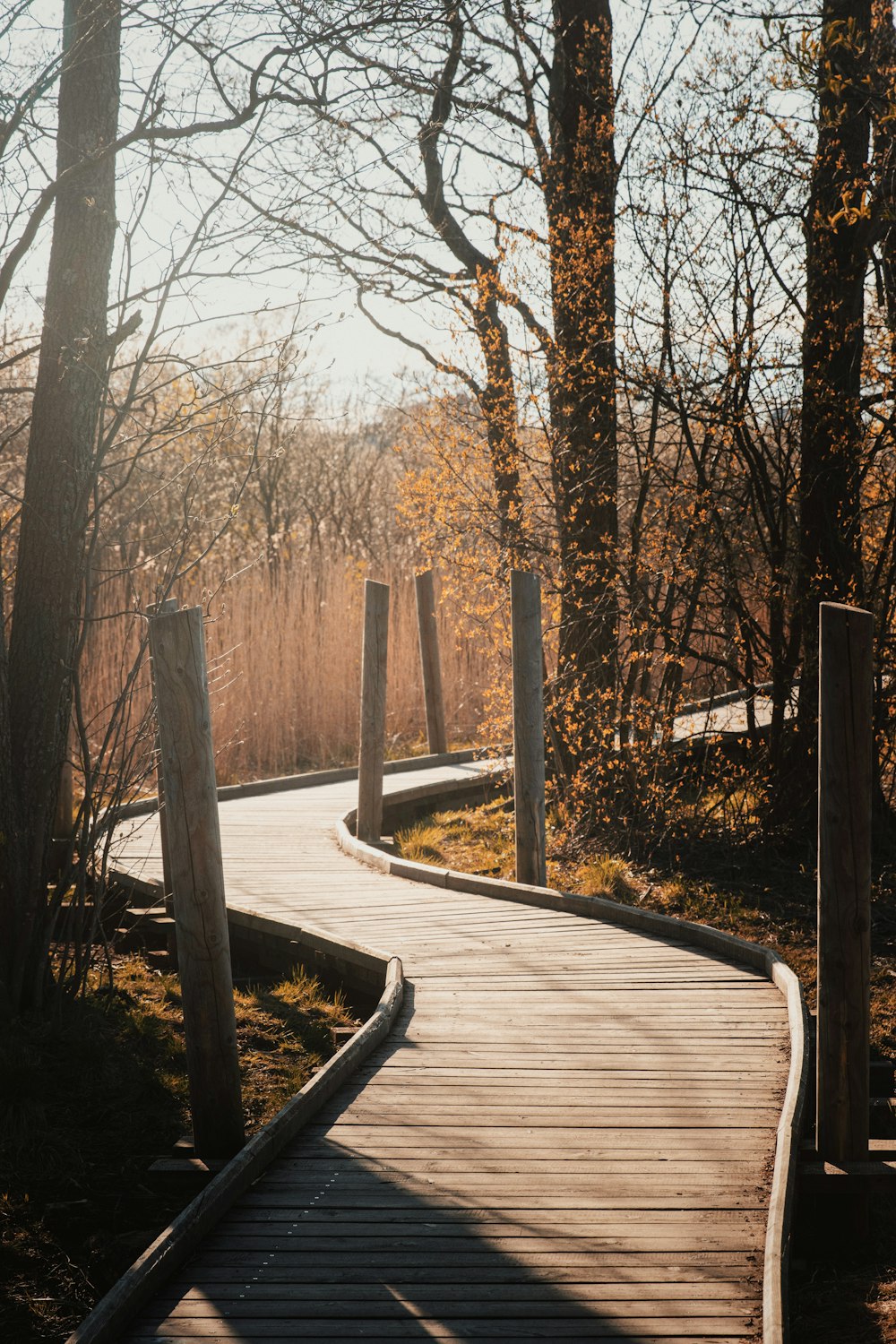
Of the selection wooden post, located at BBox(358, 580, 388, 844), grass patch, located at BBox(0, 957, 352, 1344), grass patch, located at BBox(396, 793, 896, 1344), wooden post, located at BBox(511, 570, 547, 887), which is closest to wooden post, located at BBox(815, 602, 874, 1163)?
grass patch, located at BBox(396, 793, 896, 1344)

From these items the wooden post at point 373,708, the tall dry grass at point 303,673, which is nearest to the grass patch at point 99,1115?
the wooden post at point 373,708

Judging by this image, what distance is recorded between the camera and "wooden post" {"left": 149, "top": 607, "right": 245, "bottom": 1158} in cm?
337

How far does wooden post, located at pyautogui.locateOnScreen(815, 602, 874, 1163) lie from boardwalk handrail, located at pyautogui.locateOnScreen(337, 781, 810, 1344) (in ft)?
0.67

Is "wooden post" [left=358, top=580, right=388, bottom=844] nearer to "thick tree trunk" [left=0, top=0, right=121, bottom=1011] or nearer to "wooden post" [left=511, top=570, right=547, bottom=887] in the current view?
"wooden post" [left=511, top=570, right=547, bottom=887]

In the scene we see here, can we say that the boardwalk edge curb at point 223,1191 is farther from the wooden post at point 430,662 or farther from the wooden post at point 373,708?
the wooden post at point 430,662

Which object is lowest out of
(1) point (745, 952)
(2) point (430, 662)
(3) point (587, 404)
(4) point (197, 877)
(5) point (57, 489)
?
(1) point (745, 952)

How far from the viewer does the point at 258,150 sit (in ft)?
16.4

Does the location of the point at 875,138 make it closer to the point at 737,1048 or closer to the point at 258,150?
the point at 258,150

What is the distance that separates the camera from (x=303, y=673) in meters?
11.5

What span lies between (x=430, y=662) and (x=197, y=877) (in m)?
7.48

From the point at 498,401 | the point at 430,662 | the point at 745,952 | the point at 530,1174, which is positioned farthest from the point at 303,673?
the point at 530,1174

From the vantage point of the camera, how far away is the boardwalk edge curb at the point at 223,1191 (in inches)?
97.1

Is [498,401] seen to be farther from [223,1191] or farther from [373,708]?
[223,1191]

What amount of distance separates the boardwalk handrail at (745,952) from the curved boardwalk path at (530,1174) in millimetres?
48
